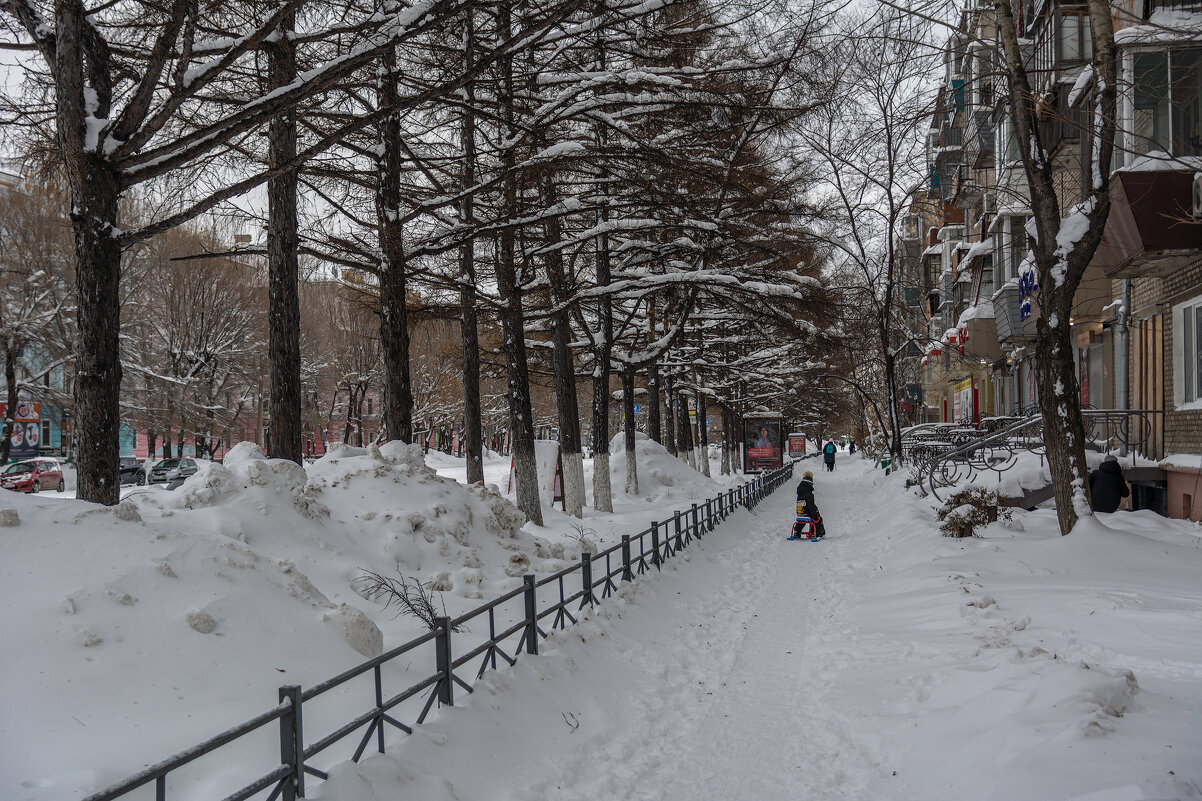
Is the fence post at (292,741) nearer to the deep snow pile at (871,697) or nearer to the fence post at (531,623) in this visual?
the deep snow pile at (871,697)

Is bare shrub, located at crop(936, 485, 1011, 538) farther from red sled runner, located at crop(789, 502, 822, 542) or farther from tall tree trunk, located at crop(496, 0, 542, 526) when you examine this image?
tall tree trunk, located at crop(496, 0, 542, 526)

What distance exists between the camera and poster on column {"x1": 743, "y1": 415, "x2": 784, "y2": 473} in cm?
3419

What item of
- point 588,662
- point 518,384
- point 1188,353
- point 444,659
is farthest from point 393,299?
point 1188,353

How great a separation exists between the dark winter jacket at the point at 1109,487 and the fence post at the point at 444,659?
13102 mm

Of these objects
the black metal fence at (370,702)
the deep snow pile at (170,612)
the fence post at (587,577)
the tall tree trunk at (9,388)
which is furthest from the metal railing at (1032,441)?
the tall tree trunk at (9,388)

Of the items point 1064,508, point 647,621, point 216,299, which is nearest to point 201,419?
point 216,299

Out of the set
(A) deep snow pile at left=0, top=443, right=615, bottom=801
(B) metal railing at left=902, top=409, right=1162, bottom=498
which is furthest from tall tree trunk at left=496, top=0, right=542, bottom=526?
(B) metal railing at left=902, top=409, right=1162, bottom=498

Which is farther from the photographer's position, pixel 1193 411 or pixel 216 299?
pixel 216 299

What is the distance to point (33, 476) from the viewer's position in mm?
30406

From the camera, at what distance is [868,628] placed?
354 inches

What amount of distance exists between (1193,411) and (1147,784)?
11939 mm

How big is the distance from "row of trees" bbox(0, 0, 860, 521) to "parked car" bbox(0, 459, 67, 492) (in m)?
20.2

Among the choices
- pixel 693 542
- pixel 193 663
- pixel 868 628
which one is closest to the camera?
pixel 193 663

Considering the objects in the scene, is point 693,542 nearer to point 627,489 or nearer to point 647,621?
point 647,621
